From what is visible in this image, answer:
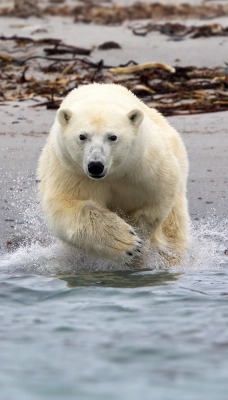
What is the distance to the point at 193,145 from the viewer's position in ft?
28.9

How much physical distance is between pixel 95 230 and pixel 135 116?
0.67m

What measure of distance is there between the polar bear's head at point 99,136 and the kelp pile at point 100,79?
3.59 metres

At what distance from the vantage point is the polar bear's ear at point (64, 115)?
235 inches

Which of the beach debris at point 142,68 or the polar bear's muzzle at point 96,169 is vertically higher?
the beach debris at point 142,68

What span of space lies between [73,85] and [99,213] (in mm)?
4627

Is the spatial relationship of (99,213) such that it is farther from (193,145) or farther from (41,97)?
(41,97)

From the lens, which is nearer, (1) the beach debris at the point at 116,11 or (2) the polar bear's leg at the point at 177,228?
(2) the polar bear's leg at the point at 177,228

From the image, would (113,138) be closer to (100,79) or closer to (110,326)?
(110,326)

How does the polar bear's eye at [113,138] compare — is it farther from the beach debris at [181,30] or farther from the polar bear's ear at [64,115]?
the beach debris at [181,30]

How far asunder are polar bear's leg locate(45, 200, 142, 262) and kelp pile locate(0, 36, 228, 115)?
3466 millimetres

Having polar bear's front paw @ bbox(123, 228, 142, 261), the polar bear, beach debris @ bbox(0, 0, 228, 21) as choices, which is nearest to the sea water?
polar bear's front paw @ bbox(123, 228, 142, 261)

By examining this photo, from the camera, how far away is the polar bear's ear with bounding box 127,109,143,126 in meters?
5.97

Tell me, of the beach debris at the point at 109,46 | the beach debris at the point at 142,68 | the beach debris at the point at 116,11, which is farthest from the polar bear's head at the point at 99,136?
the beach debris at the point at 116,11

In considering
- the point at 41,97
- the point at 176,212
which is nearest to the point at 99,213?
the point at 176,212
